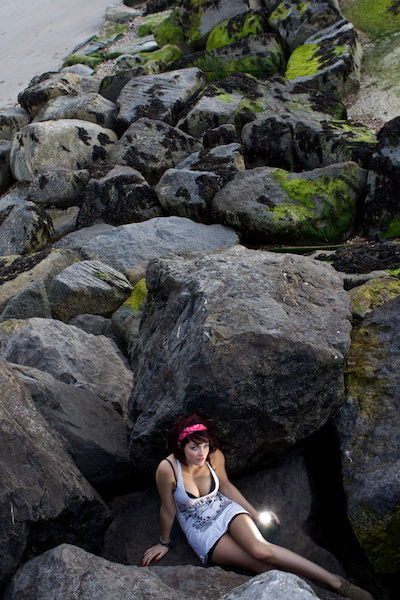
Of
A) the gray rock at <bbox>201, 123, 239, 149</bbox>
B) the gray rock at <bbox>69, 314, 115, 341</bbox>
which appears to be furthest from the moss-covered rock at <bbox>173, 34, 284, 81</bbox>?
the gray rock at <bbox>69, 314, 115, 341</bbox>

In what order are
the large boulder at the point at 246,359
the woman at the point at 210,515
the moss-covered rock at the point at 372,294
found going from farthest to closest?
the moss-covered rock at the point at 372,294 → the large boulder at the point at 246,359 → the woman at the point at 210,515

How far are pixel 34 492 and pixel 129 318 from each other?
477 centimetres

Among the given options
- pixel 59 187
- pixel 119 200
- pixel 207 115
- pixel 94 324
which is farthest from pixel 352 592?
pixel 207 115

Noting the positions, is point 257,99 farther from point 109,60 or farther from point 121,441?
point 109,60

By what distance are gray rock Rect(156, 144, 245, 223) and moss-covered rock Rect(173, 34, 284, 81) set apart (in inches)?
274

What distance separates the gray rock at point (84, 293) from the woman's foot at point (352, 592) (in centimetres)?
678

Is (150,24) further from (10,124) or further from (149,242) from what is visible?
(149,242)

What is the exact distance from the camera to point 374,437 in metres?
6.05

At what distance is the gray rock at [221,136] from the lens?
16297mm

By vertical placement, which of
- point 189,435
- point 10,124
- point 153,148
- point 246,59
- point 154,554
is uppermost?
point 189,435

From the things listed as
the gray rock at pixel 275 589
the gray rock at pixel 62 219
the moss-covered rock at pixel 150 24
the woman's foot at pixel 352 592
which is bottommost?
the moss-covered rock at pixel 150 24

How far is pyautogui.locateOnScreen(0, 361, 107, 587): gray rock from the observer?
5082mm

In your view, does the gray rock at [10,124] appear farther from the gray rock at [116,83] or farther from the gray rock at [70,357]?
the gray rock at [70,357]

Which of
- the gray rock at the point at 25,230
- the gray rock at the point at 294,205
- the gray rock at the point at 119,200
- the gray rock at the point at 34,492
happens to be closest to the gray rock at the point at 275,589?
the gray rock at the point at 34,492
